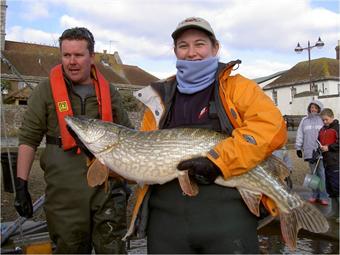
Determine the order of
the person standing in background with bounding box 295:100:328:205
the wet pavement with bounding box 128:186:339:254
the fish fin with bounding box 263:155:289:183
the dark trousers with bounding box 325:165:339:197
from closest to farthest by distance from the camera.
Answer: the fish fin with bounding box 263:155:289:183 → the wet pavement with bounding box 128:186:339:254 → the dark trousers with bounding box 325:165:339:197 → the person standing in background with bounding box 295:100:328:205

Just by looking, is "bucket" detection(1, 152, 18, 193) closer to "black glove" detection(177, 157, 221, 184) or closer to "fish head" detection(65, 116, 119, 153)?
"fish head" detection(65, 116, 119, 153)

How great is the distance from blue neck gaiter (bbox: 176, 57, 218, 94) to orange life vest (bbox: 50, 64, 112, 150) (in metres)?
1.14

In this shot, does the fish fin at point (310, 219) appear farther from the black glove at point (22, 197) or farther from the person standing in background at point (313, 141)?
the person standing in background at point (313, 141)

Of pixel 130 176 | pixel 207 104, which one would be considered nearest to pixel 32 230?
pixel 130 176

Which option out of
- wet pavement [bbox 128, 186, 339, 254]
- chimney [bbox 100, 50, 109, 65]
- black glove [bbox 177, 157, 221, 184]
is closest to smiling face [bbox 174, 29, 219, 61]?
black glove [bbox 177, 157, 221, 184]

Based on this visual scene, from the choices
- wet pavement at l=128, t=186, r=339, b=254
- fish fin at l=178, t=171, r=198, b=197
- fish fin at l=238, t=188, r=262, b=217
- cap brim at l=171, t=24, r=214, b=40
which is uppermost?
cap brim at l=171, t=24, r=214, b=40

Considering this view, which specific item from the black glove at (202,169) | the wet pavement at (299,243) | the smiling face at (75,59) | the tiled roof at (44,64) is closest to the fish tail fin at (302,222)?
the black glove at (202,169)

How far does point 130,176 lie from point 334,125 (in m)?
6.38

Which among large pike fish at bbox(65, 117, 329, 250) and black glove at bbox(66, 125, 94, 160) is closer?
large pike fish at bbox(65, 117, 329, 250)

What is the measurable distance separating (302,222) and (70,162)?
79.8 inches

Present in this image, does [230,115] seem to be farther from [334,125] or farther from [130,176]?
[334,125]

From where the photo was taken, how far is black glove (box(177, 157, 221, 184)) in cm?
256

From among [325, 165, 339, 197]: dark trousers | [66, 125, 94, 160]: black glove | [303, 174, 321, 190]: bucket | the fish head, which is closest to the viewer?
the fish head

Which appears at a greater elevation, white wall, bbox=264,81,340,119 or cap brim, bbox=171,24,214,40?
white wall, bbox=264,81,340,119
